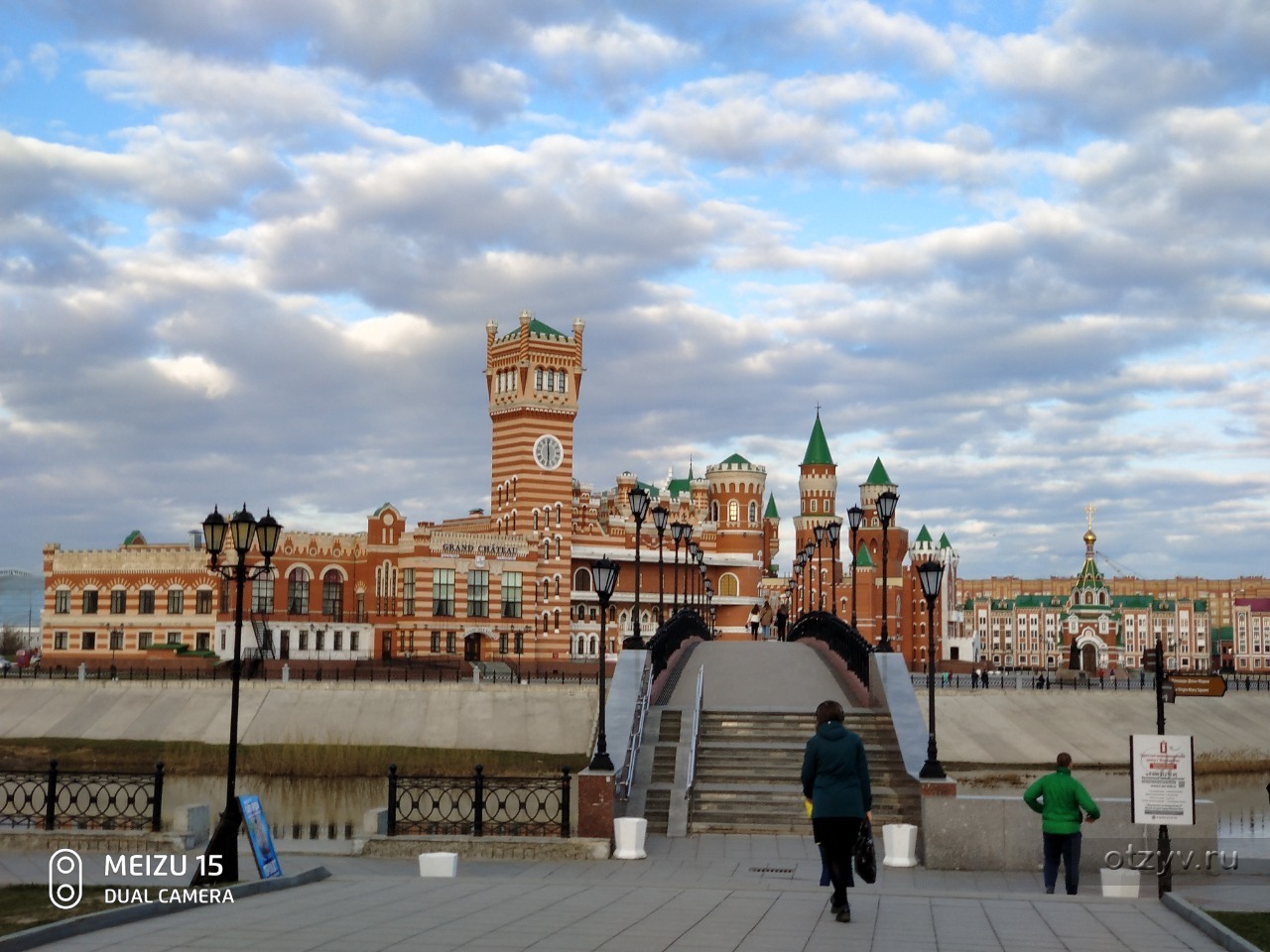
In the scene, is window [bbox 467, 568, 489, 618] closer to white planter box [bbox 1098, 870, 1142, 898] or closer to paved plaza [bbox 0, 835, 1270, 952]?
paved plaza [bbox 0, 835, 1270, 952]

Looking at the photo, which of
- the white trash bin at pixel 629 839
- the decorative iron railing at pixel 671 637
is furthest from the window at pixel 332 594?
the white trash bin at pixel 629 839

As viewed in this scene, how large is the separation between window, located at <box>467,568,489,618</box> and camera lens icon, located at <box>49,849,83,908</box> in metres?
59.9

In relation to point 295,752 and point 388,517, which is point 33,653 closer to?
point 388,517

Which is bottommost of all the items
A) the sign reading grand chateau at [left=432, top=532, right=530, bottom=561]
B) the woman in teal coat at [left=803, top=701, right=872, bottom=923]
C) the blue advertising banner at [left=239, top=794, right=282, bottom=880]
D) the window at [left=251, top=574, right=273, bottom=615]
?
the blue advertising banner at [left=239, top=794, right=282, bottom=880]

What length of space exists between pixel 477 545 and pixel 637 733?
54625 millimetres

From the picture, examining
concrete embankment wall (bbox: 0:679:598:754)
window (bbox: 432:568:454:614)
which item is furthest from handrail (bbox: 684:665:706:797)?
window (bbox: 432:568:454:614)

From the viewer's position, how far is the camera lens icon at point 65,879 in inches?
494

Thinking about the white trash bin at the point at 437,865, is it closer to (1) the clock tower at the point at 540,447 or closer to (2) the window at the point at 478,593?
(2) the window at the point at 478,593

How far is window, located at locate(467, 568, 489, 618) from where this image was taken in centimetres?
7800

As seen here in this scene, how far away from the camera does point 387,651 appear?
7512cm

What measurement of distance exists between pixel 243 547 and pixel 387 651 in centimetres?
5755

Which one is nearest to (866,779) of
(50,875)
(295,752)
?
(50,875)

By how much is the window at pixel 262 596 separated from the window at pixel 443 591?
31.0 feet

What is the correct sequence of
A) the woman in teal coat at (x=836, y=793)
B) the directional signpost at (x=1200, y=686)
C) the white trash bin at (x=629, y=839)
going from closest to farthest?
the woman in teal coat at (x=836, y=793), the white trash bin at (x=629, y=839), the directional signpost at (x=1200, y=686)
